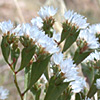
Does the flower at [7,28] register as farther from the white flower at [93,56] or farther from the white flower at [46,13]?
the white flower at [93,56]

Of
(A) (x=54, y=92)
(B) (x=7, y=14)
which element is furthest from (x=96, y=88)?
(B) (x=7, y=14)

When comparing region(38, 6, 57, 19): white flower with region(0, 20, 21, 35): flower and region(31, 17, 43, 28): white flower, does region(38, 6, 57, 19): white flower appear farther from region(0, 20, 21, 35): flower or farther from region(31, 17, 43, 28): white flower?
region(0, 20, 21, 35): flower

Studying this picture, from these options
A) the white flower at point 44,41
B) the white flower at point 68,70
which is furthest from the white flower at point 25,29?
the white flower at point 68,70

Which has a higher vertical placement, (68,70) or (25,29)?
(25,29)

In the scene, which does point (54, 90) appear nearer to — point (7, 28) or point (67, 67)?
point (67, 67)

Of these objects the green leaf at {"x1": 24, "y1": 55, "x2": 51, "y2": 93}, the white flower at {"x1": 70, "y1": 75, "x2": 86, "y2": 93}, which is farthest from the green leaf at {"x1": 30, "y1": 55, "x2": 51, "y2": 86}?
the white flower at {"x1": 70, "y1": 75, "x2": 86, "y2": 93}

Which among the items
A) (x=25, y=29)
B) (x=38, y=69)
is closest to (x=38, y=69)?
(x=38, y=69)

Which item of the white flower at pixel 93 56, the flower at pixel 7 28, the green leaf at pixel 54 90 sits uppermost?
the flower at pixel 7 28

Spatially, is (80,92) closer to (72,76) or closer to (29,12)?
(72,76)
